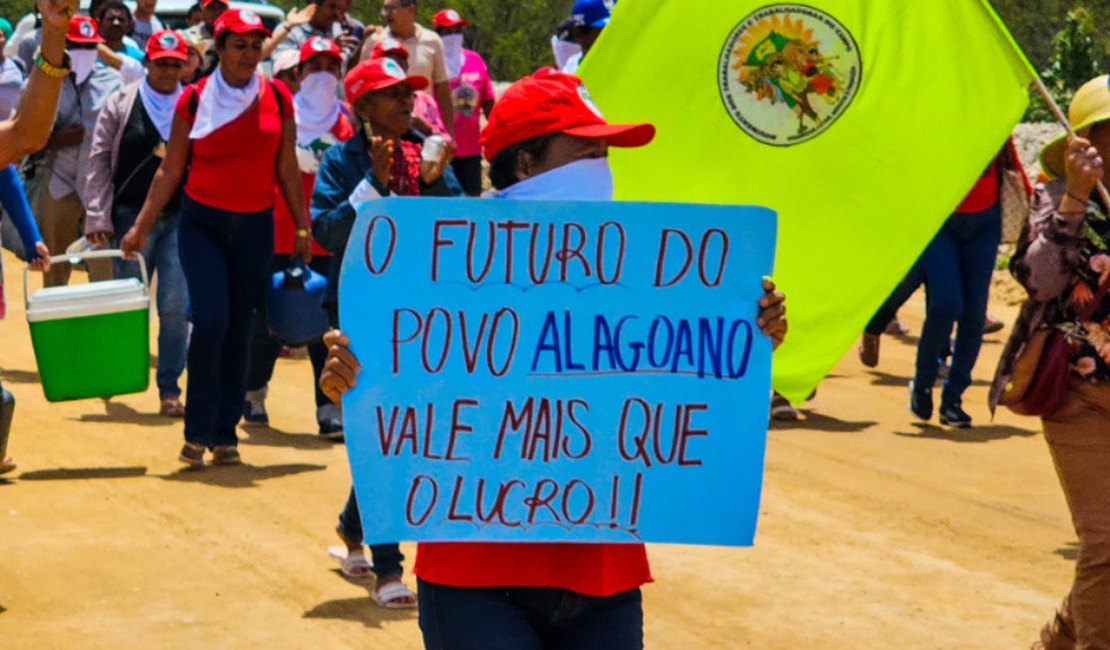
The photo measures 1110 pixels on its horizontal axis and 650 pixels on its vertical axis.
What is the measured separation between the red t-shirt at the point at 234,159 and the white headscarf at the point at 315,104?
2.11 m

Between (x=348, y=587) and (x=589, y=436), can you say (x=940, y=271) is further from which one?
(x=589, y=436)

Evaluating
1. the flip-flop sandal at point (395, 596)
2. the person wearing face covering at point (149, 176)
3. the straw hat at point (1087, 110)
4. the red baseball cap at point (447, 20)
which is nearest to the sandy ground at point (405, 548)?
the flip-flop sandal at point (395, 596)

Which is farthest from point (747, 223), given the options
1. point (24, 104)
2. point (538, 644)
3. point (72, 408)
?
point (72, 408)

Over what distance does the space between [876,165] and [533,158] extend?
1.70 m

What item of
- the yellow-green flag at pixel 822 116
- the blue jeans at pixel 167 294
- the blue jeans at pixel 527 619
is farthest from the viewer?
the blue jeans at pixel 167 294

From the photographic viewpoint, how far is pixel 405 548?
7.99 m

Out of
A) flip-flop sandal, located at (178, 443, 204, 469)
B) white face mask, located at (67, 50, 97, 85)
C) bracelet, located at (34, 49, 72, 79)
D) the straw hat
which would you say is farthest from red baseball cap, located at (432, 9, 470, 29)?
the straw hat

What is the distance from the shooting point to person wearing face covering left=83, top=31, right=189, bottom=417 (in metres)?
10.7

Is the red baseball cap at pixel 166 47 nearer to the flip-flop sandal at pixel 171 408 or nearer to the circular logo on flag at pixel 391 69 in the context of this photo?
the flip-flop sandal at pixel 171 408

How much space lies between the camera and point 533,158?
4062mm

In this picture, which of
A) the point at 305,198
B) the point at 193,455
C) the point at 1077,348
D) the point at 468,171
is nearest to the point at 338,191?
the point at 193,455

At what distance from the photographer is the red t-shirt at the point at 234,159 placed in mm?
8977

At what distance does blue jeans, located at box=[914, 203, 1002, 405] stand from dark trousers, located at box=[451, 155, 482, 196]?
5192mm

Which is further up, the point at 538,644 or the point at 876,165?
the point at 876,165
